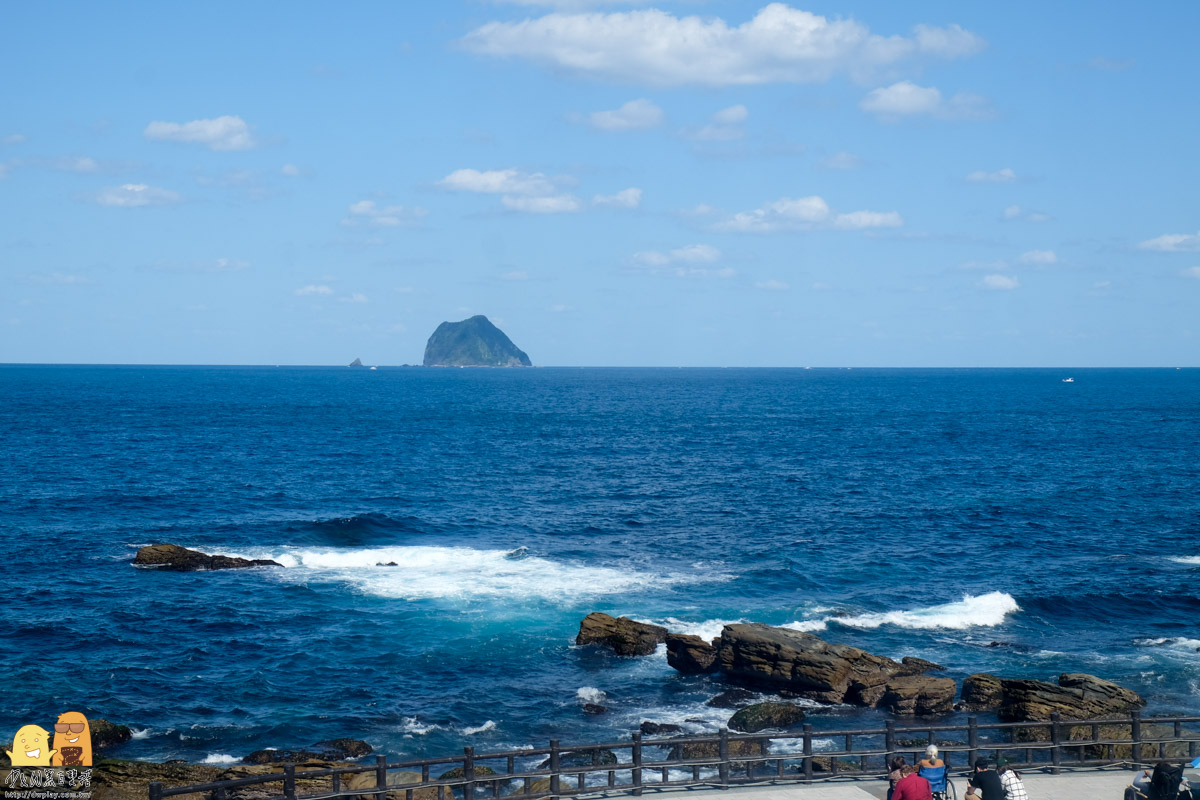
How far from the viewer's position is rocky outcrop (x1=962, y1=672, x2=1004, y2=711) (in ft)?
116

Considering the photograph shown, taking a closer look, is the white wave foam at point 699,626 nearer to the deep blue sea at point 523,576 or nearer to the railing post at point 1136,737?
the deep blue sea at point 523,576

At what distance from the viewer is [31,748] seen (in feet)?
93.0

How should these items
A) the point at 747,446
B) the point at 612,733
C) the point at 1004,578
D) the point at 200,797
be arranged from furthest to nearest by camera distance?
the point at 747,446 < the point at 1004,578 < the point at 612,733 < the point at 200,797

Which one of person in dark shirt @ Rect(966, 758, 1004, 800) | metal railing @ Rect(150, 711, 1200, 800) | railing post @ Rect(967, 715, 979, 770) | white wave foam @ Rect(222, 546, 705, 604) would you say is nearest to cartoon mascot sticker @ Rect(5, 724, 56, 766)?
metal railing @ Rect(150, 711, 1200, 800)

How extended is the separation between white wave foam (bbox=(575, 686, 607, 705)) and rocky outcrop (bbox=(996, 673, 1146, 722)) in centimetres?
1428

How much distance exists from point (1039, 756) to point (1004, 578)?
2568 cm

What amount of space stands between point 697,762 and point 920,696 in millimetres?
16228

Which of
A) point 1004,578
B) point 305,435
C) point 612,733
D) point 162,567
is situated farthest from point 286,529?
point 305,435

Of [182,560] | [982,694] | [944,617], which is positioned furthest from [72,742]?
[944,617]

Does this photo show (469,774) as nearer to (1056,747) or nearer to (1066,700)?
(1056,747)

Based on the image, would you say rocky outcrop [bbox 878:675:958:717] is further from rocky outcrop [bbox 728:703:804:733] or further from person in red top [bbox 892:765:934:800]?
person in red top [bbox 892:765:934:800]

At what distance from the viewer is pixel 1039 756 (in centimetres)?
3144

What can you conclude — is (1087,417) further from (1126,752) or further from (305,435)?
(1126,752)

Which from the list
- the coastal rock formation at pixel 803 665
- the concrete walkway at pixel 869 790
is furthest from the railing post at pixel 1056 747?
the coastal rock formation at pixel 803 665
